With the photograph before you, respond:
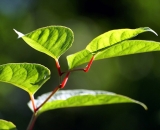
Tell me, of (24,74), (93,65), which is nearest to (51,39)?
(24,74)

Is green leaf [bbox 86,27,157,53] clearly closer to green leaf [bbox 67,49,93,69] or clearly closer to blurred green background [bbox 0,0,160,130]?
green leaf [bbox 67,49,93,69]

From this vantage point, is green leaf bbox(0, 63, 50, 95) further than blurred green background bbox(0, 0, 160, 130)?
No

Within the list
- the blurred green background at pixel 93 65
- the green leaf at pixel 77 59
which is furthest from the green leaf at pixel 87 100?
the blurred green background at pixel 93 65

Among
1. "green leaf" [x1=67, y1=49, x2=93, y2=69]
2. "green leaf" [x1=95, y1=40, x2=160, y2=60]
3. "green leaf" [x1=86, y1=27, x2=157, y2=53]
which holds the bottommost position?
"green leaf" [x1=67, y1=49, x2=93, y2=69]

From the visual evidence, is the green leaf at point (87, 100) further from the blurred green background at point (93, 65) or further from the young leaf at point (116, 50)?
the blurred green background at point (93, 65)

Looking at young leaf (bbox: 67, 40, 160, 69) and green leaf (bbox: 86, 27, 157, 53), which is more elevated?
green leaf (bbox: 86, 27, 157, 53)

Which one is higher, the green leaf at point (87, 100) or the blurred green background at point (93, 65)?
the green leaf at point (87, 100)

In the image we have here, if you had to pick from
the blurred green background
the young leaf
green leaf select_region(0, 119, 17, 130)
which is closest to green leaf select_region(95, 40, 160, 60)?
the young leaf

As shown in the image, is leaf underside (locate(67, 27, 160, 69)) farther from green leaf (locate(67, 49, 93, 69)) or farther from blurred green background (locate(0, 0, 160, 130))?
blurred green background (locate(0, 0, 160, 130))
